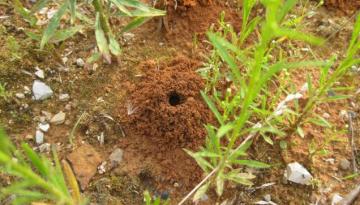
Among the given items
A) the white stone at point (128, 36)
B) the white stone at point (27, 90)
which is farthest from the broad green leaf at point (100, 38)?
the white stone at point (27, 90)

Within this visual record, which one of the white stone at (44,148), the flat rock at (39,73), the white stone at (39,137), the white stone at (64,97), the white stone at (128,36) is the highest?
the white stone at (128,36)

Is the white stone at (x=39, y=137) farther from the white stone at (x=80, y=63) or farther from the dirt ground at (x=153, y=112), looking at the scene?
the white stone at (x=80, y=63)

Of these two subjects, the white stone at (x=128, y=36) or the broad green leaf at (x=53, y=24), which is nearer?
the broad green leaf at (x=53, y=24)

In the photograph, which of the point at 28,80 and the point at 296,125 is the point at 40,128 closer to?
the point at 28,80

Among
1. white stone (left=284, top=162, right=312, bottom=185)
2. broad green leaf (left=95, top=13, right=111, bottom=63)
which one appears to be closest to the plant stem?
broad green leaf (left=95, top=13, right=111, bottom=63)

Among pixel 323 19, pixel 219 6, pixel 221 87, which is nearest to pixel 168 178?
pixel 221 87

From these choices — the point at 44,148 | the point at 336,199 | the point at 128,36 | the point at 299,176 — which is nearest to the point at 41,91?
the point at 44,148

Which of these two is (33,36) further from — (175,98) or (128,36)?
(175,98)
